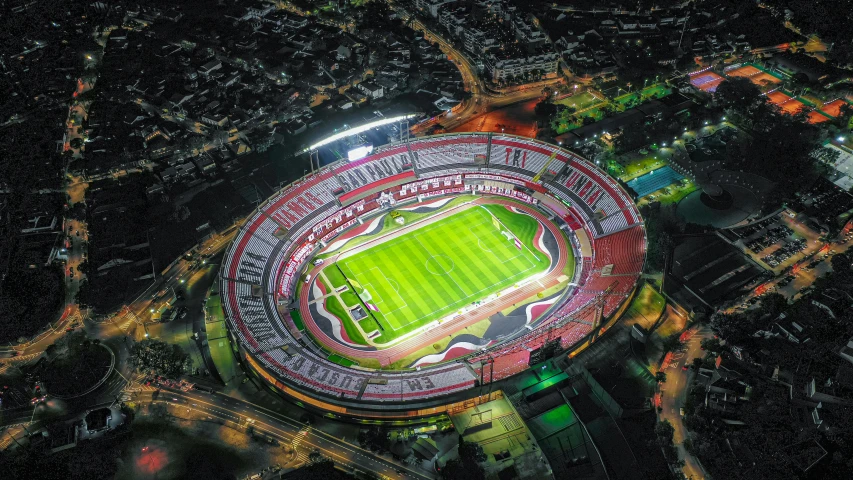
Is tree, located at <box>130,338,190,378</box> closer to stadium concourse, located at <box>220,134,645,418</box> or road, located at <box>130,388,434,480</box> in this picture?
road, located at <box>130,388,434,480</box>

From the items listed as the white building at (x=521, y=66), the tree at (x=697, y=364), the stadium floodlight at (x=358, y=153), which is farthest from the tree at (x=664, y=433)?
the white building at (x=521, y=66)

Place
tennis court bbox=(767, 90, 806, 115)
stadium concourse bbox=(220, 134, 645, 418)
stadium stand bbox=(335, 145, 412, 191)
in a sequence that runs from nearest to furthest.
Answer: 1. stadium concourse bbox=(220, 134, 645, 418)
2. stadium stand bbox=(335, 145, 412, 191)
3. tennis court bbox=(767, 90, 806, 115)

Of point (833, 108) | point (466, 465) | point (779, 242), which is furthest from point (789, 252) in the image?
point (466, 465)

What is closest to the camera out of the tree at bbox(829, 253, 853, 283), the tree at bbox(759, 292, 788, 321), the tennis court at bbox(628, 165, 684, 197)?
the tree at bbox(759, 292, 788, 321)

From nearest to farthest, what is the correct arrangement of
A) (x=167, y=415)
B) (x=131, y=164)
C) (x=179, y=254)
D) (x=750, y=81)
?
(x=167, y=415) < (x=179, y=254) < (x=131, y=164) < (x=750, y=81)

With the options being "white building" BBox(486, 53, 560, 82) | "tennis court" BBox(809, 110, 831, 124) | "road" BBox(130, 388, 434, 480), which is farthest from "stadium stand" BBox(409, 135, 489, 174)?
"tennis court" BBox(809, 110, 831, 124)

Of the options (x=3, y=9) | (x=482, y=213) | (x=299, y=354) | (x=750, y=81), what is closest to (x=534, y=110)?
(x=482, y=213)

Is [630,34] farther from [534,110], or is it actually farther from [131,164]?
[131,164]
